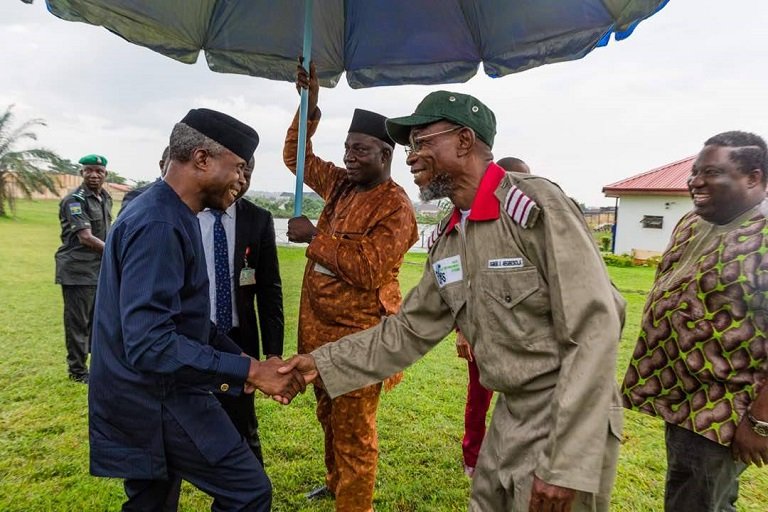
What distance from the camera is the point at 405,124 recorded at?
2.16 meters

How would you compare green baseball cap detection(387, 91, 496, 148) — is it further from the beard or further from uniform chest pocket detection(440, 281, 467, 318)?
uniform chest pocket detection(440, 281, 467, 318)

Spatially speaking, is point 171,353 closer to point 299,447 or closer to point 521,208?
point 521,208

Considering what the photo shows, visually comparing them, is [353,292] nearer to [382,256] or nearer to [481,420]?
[382,256]

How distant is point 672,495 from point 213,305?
8.98 ft

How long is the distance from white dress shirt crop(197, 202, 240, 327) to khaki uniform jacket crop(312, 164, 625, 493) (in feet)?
5.01

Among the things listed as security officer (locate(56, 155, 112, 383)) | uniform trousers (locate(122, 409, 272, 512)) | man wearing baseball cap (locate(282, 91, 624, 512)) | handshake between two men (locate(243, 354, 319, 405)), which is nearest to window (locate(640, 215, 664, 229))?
security officer (locate(56, 155, 112, 383))

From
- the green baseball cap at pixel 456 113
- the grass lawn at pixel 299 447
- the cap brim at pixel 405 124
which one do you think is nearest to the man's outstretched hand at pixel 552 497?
the green baseball cap at pixel 456 113

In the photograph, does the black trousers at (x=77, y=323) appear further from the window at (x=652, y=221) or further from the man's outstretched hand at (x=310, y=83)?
the window at (x=652, y=221)

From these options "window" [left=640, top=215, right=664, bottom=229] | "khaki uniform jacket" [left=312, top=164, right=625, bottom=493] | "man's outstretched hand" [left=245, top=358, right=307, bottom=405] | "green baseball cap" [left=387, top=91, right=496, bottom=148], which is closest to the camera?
"khaki uniform jacket" [left=312, top=164, right=625, bottom=493]

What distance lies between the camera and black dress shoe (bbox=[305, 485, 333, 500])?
3502 millimetres

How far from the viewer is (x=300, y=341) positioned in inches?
129

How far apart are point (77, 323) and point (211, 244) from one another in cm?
352

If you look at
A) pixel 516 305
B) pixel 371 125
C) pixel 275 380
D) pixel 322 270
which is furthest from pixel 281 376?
pixel 371 125

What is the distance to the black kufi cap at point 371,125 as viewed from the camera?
3.12 m
